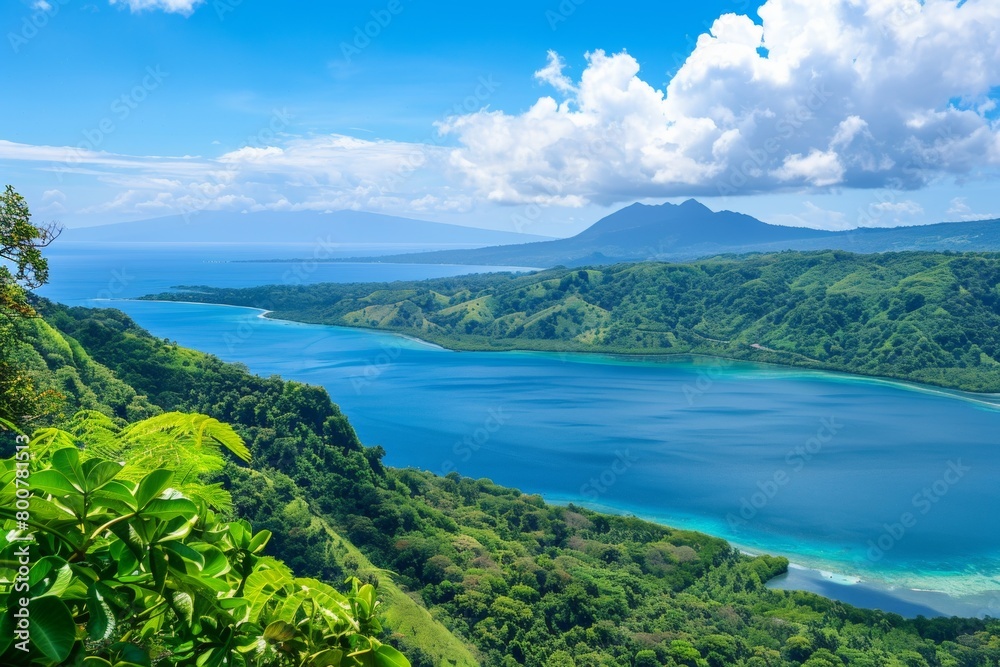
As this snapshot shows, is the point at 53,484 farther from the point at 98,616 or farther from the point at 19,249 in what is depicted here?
the point at 19,249

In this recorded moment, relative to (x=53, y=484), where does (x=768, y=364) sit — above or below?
below

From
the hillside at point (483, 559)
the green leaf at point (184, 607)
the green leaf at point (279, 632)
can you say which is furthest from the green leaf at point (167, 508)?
the hillside at point (483, 559)

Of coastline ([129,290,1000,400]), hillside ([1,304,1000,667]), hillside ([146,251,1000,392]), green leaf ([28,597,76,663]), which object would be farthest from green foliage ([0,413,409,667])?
hillside ([146,251,1000,392])

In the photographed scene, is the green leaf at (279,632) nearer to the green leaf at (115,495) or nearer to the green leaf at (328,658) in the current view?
the green leaf at (328,658)

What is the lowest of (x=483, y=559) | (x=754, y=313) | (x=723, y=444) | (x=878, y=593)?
(x=878, y=593)

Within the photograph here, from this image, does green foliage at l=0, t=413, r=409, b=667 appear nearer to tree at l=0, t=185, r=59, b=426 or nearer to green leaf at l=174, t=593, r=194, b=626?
green leaf at l=174, t=593, r=194, b=626

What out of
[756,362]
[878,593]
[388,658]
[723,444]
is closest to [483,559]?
[878,593]

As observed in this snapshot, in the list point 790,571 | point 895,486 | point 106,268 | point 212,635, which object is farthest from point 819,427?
point 106,268

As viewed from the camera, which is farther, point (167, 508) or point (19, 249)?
point (19, 249)
